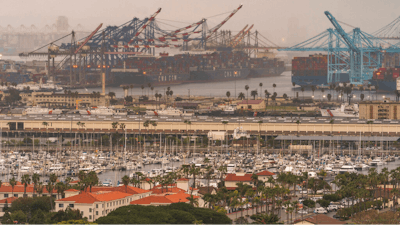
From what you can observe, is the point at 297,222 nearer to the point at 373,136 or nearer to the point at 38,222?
the point at 38,222

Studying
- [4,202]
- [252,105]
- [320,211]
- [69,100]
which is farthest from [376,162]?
[69,100]

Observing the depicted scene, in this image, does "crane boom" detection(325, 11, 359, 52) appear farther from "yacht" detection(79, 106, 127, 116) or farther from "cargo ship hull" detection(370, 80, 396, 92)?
"yacht" detection(79, 106, 127, 116)

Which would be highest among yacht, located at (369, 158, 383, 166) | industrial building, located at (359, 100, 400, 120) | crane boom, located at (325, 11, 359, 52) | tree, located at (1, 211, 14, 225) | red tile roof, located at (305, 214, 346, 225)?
crane boom, located at (325, 11, 359, 52)

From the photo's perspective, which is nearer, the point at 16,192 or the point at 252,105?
the point at 16,192

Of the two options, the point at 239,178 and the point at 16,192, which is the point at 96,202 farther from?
the point at 239,178

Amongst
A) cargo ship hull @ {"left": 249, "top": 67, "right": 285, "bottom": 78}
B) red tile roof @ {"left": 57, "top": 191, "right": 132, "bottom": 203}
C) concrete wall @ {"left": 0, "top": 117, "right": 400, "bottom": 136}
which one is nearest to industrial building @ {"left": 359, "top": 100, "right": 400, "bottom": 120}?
concrete wall @ {"left": 0, "top": 117, "right": 400, "bottom": 136}
